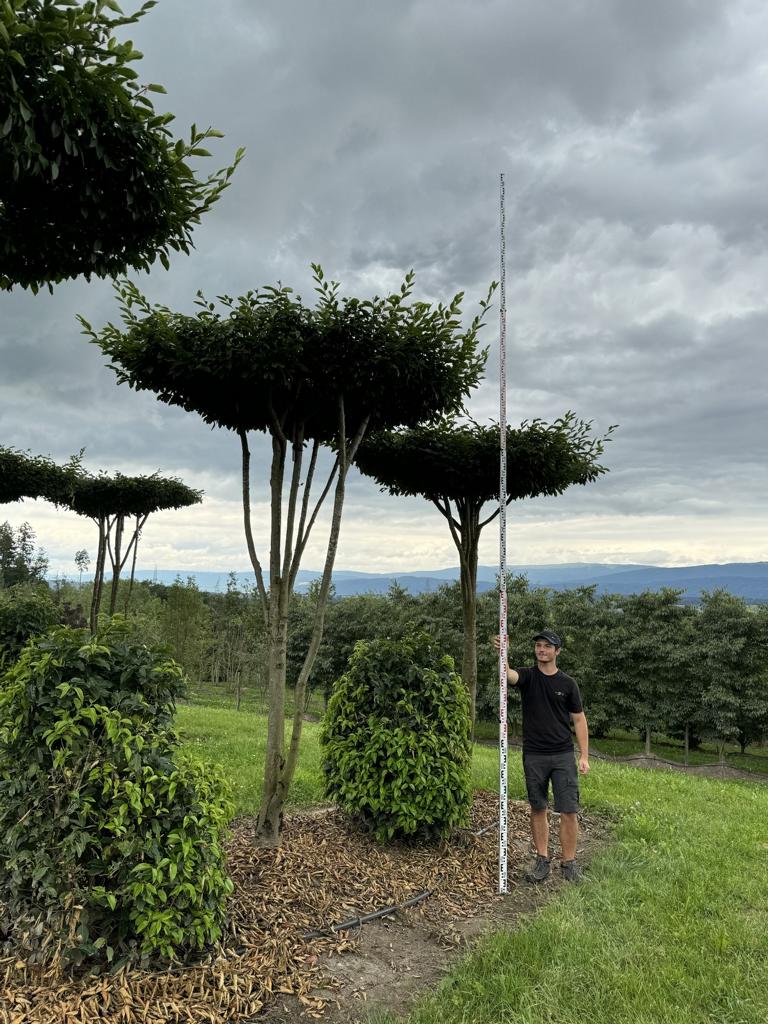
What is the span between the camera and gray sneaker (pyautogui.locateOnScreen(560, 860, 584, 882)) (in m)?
5.04

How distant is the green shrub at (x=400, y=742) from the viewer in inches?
209

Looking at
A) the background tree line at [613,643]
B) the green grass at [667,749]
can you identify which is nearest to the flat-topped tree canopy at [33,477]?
the background tree line at [613,643]

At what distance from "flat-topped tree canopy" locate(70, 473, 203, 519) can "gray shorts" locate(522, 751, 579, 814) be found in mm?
13877

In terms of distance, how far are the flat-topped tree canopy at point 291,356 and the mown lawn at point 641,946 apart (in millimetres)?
2742

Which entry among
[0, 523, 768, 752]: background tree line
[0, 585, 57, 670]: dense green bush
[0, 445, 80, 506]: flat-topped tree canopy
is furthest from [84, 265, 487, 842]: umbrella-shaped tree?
[0, 523, 768, 752]: background tree line

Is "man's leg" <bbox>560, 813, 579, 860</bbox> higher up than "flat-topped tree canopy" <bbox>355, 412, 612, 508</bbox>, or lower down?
lower down

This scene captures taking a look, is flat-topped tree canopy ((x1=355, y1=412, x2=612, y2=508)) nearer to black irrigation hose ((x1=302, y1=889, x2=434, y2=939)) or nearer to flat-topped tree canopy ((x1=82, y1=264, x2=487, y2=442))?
flat-topped tree canopy ((x1=82, y1=264, x2=487, y2=442))

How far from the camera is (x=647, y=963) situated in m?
3.68

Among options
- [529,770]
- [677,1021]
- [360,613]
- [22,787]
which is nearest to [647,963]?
[677,1021]

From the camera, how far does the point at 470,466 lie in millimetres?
7965

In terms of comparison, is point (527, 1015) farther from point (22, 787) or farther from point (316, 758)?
point (316, 758)

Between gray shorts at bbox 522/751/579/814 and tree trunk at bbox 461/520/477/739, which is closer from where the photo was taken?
gray shorts at bbox 522/751/579/814

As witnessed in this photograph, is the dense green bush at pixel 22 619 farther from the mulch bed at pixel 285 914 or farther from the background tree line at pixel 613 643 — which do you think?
the background tree line at pixel 613 643

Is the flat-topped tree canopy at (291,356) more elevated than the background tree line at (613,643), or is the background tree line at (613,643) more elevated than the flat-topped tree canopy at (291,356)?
the flat-topped tree canopy at (291,356)
